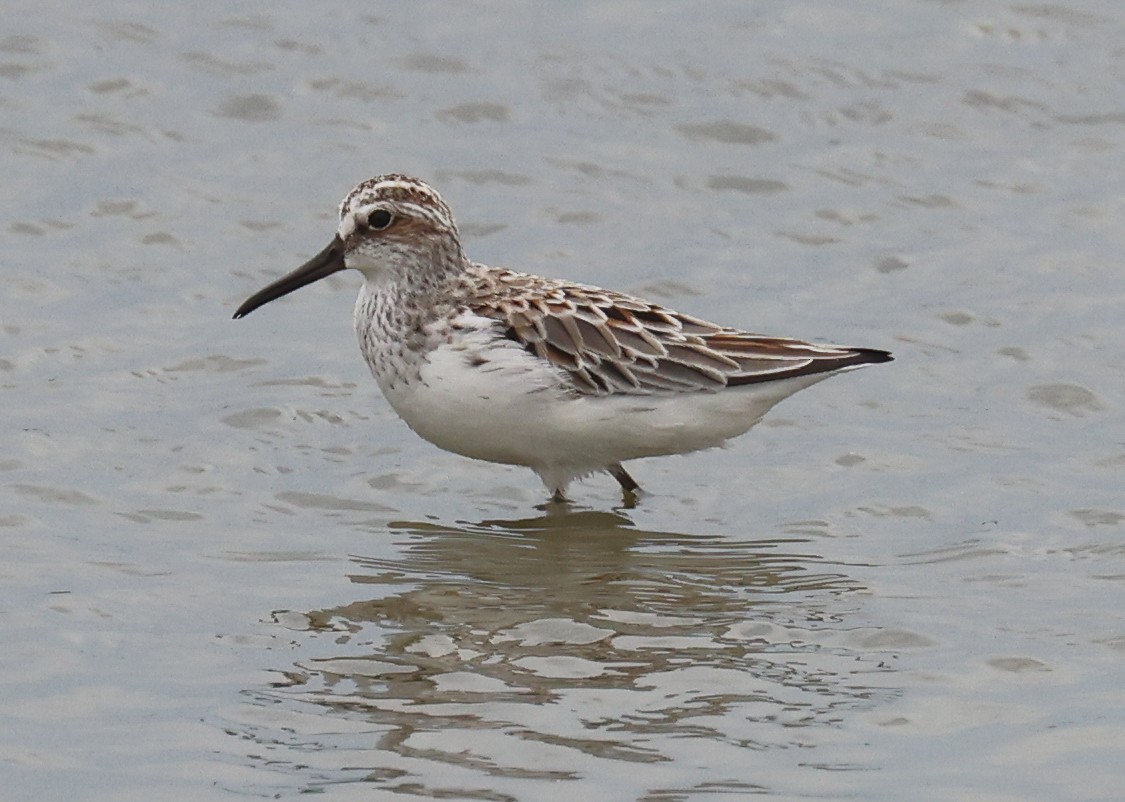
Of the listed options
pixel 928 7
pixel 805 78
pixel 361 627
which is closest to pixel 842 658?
pixel 361 627

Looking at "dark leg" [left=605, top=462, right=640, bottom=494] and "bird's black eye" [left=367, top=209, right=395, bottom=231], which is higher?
"bird's black eye" [left=367, top=209, right=395, bottom=231]

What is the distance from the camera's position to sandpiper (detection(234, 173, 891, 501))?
11461 mm

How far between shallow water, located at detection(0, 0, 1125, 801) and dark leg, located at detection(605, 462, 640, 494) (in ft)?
0.67

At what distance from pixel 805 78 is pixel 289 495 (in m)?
8.55

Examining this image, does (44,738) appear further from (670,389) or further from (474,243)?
(474,243)

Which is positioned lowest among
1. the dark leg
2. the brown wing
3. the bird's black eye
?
the dark leg

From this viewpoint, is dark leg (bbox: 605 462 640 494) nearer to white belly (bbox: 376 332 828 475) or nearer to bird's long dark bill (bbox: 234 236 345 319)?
white belly (bbox: 376 332 828 475)

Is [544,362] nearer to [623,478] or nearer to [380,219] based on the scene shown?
[623,478]

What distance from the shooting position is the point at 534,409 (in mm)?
11445

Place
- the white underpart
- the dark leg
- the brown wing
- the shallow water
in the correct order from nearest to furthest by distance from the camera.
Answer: the shallow water, the white underpart, the brown wing, the dark leg

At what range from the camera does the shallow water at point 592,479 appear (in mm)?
Result: 8523

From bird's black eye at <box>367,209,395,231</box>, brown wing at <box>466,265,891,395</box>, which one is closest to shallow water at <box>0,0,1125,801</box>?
brown wing at <box>466,265,891,395</box>

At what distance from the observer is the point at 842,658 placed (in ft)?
30.9

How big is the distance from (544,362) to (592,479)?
1.73 meters
